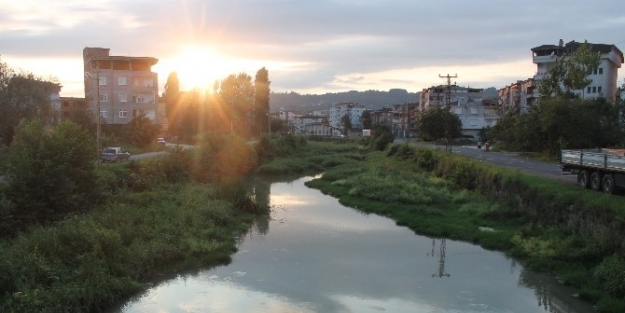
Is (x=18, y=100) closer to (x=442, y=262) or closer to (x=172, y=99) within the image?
(x=442, y=262)

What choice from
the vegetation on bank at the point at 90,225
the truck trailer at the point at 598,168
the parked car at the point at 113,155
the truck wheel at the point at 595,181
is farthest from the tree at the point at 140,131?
the truck wheel at the point at 595,181

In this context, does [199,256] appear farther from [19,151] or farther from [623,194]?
[623,194]

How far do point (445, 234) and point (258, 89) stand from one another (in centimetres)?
6308

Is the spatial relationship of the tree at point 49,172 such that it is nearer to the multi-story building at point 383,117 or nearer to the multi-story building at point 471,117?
the multi-story building at point 471,117

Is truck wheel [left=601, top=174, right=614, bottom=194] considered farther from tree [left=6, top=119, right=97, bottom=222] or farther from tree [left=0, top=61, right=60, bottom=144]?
tree [left=0, top=61, right=60, bottom=144]

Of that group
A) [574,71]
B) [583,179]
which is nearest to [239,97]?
[574,71]

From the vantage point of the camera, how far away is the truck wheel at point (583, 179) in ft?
72.8

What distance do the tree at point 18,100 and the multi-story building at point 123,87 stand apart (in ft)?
47.5

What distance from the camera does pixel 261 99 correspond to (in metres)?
83.6

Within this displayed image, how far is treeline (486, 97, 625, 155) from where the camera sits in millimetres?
39250

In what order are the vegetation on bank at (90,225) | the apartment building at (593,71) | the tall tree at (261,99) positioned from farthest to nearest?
1. the tall tree at (261,99)
2. the apartment building at (593,71)
3. the vegetation on bank at (90,225)

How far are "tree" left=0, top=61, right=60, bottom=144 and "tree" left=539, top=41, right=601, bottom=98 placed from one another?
42307mm

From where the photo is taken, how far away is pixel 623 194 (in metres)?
20.1

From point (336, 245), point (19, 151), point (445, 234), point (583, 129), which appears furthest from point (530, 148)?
point (19, 151)
